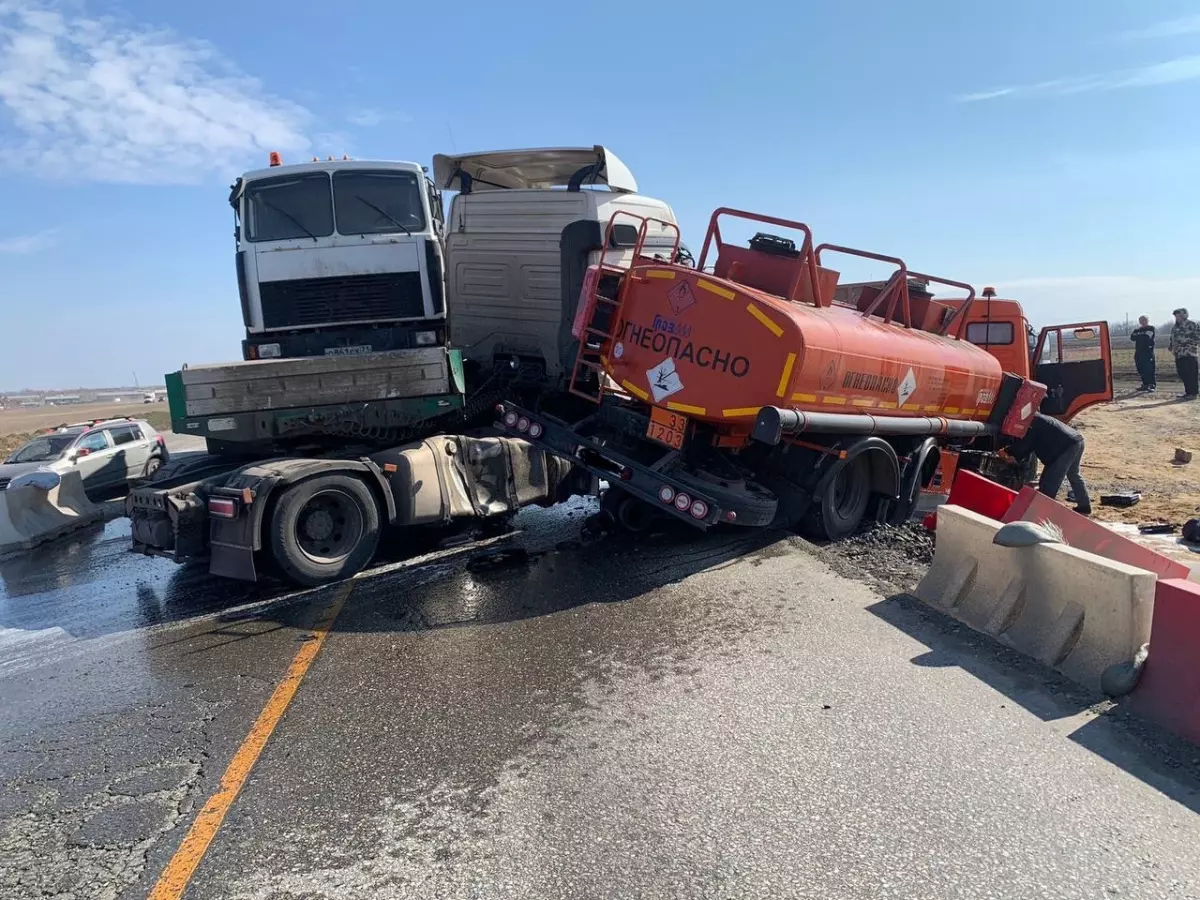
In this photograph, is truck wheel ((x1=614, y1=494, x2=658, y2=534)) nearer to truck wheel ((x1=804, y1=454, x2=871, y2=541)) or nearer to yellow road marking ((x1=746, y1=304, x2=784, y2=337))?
truck wheel ((x1=804, y1=454, x2=871, y2=541))

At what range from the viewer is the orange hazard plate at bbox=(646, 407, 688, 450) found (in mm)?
6766

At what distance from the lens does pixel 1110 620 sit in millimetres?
4184

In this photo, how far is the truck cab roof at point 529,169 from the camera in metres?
9.02

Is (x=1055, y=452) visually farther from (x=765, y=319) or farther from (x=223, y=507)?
(x=223, y=507)

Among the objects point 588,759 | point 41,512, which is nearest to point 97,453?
point 41,512

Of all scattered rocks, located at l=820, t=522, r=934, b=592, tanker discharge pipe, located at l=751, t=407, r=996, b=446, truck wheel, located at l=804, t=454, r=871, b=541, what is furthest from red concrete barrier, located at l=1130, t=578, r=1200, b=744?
truck wheel, located at l=804, t=454, r=871, b=541

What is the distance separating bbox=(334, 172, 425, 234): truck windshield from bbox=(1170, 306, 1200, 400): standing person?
62.7 ft

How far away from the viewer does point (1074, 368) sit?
10.9 m

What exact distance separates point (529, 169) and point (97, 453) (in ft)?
26.7

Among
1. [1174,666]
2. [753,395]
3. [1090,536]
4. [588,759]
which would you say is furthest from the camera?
[753,395]

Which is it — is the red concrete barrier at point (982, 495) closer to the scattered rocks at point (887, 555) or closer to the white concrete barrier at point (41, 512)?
the scattered rocks at point (887, 555)

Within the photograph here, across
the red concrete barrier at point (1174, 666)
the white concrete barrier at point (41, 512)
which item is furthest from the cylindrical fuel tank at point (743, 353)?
the white concrete barrier at point (41, 512)

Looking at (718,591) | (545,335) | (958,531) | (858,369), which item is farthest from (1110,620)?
(545,335)

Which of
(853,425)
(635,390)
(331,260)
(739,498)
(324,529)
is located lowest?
(324,529)
